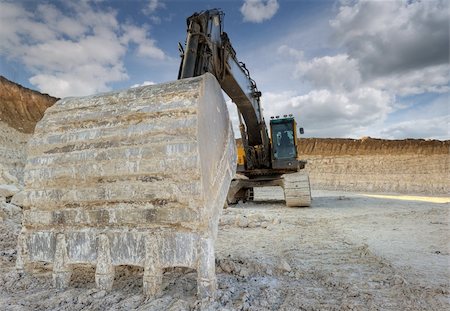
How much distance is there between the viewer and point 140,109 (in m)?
2.25

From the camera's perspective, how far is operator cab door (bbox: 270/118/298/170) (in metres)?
9.23

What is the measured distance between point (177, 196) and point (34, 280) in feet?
4.20

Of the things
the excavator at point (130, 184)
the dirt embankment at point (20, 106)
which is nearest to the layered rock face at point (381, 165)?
the dirt embankment at point (20, 106)

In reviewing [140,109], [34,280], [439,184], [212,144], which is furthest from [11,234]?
[439,184]

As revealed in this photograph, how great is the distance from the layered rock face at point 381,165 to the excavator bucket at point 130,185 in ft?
68.8

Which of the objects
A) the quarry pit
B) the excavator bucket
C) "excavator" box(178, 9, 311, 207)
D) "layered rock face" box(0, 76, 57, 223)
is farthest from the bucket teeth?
"layered rock face" box(0, 76, 57, 223)

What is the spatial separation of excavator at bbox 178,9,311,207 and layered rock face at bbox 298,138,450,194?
→ 1361cm

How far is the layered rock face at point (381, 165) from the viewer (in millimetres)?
20312

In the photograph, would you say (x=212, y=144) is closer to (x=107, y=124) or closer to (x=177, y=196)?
(x=177, y=196)

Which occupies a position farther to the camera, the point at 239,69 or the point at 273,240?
the point at 239,69

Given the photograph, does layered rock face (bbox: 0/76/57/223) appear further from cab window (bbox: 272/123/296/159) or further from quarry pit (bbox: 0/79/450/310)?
cab window (bbox: 272/123/296/159)

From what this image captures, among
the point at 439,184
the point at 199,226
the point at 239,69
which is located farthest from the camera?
the point at 439,184

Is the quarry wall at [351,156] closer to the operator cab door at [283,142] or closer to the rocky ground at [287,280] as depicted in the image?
the operator cab door at [283,142]

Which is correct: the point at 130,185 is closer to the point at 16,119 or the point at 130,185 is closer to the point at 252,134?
the point at 252,134
